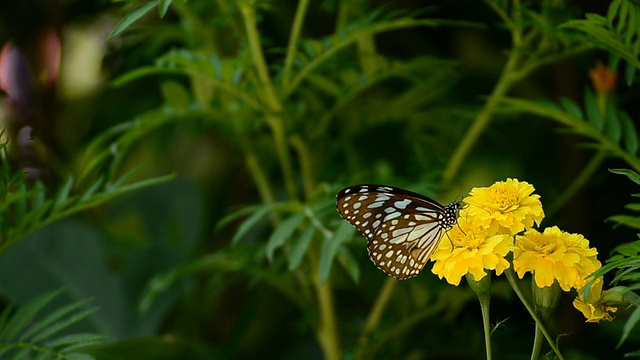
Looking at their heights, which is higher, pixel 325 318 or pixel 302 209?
pixel 302 209

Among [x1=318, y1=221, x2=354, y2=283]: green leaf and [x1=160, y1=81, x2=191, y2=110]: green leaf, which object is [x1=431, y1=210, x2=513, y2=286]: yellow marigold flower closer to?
[x1=318, y1=221, x2=354, y2=283]: green leaf

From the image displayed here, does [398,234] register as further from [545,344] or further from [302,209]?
[545,344]

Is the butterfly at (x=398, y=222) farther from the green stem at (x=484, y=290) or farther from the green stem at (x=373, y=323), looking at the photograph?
the green stem at (x=373, y=323)

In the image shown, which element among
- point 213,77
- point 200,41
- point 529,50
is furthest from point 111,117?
point 529,50

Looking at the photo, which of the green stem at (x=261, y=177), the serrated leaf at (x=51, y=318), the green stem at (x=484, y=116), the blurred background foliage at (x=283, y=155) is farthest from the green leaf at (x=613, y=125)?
the serrated leaf at (x=51, y=318)

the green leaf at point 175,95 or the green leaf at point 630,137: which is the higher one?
the green leaf at point 175,95

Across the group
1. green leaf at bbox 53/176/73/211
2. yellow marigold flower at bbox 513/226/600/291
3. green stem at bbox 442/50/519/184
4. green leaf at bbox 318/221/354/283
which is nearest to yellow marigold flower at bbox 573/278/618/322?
yellow marigold flower at bbox 513/226/600/291
